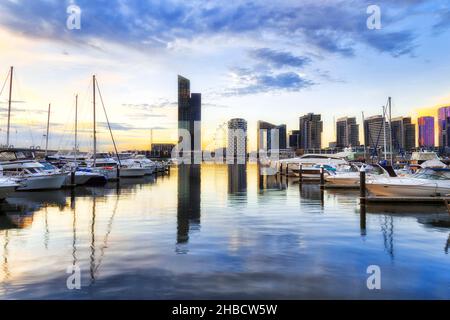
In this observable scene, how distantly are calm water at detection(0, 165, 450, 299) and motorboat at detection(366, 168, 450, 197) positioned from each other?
2.72 m

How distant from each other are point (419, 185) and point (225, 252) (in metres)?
19.3

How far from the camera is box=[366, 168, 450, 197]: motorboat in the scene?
28109 millimetres

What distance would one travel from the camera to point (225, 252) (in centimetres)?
1425

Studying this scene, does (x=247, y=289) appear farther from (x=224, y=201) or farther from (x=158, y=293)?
(x=224, y=201)

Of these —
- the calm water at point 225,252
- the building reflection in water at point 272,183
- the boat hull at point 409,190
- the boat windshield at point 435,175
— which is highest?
the boat windshield at point 435,175

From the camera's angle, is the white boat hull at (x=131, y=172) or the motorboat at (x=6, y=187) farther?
the white boat hull at (x=131, y=172)

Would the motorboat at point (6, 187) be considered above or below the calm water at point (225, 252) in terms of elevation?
above

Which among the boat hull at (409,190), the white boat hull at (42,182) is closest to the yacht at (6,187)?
the white boat hull at (42,182)

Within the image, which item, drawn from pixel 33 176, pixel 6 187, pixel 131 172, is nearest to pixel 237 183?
pixel 131 172

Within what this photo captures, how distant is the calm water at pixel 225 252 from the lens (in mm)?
10398

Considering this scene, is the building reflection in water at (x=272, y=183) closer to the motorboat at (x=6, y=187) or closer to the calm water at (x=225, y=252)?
the calm water at (x=225, y=252)

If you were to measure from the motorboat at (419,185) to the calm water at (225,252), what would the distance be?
107 inches

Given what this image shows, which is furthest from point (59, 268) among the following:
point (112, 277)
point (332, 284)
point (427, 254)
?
point (427, 254)
